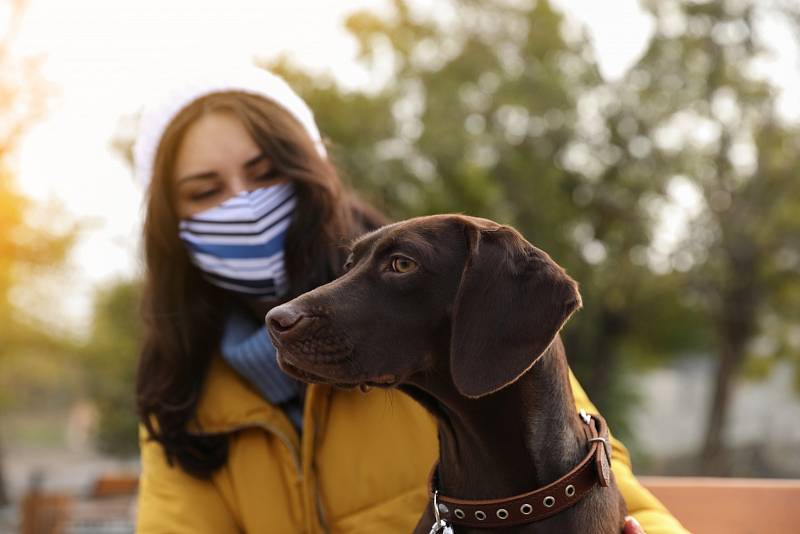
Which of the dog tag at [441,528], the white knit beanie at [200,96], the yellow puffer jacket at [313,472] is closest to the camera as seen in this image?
the dog tag at [441,528]

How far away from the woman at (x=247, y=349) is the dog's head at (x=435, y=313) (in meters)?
0.84

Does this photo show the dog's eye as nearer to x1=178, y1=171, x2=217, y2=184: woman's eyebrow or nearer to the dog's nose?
the dog's nose

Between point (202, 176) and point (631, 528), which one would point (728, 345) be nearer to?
point (202, 176)

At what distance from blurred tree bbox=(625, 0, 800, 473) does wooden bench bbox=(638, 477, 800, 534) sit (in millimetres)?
12620

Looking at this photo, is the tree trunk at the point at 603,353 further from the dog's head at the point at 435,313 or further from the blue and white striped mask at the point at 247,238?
the dog's head at the point at 435,313

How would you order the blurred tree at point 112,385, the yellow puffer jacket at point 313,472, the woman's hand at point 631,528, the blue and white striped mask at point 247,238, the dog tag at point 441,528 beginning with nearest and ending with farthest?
1. the dog tag at point 441,528
2. the woman's hand at point 631,528
3. the yellow puffer jacket at point 313,472
4. the blue and white striped mask at point 247,238
5. the blurred tree at point 112,385

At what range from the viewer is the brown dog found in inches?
78.9

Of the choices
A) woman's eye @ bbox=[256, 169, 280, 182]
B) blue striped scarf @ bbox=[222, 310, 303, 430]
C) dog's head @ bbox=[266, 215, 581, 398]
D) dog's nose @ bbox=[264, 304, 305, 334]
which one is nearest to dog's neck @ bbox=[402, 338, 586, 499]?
dog's head @ bbox=[266, 215, 581, 398]

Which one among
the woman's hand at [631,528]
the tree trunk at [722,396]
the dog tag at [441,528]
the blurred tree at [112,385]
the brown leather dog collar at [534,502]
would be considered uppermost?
the brown leather dog collar at [534,502]

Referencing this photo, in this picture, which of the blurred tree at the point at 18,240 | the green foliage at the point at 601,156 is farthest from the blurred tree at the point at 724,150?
the blurred tree at the point at 18,240

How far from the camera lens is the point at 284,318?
77.8 inches

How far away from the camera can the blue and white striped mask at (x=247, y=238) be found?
306 centimetres

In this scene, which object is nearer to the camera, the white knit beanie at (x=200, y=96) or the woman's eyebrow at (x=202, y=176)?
the woman's eyebrow at (x=202, y=176)

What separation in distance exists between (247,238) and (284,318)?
1172mm
